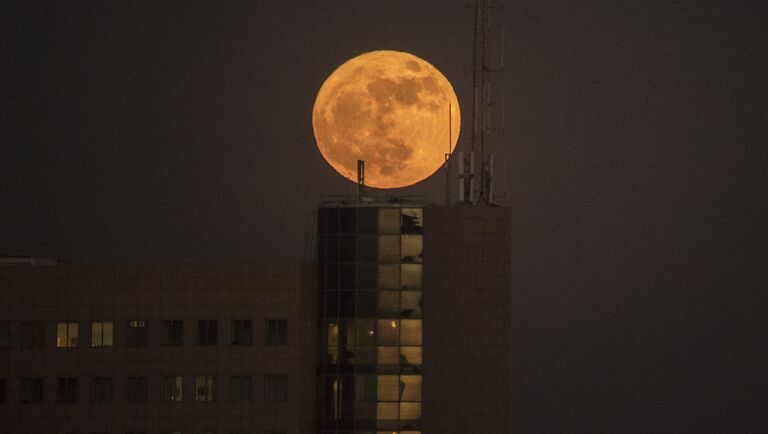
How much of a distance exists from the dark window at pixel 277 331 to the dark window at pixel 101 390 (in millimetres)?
11645

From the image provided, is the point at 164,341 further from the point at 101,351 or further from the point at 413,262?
the point at 413,262

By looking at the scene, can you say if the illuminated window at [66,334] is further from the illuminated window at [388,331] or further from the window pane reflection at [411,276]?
the window pane reflection at [411,276]

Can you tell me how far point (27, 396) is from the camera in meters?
118

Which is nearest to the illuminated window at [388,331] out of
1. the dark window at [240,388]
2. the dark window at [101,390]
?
the dark window at [240,388]

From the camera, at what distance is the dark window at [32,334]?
119 meters

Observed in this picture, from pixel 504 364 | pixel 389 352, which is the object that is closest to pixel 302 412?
pixel 389 352

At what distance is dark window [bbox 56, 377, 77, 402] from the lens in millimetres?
118312

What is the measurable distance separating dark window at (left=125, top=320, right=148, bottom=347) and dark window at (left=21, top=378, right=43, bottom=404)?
6.82 m

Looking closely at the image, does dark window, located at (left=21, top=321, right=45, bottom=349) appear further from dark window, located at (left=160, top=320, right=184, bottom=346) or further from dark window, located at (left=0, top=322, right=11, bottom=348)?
dark window, located at (left=160, top=320, right=184, bottom=346)

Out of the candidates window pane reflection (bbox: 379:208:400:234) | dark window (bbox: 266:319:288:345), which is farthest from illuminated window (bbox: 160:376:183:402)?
window pane reflection (bbox: 379:208:400:234)


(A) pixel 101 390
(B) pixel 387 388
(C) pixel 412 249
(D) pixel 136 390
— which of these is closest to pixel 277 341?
(B) pixel 387 388

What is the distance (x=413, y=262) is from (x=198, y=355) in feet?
54.2

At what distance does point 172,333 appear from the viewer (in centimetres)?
11875

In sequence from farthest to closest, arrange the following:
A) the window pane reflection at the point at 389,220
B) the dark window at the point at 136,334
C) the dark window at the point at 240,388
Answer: the window pane reflection at the point at 389,220 < the dark window at the point at 136,334 < the dark window at the point at 240,388
